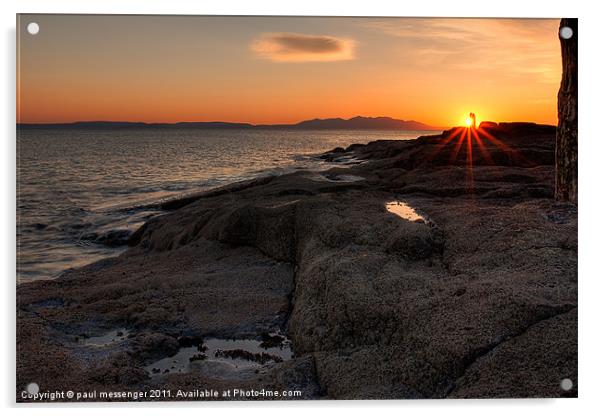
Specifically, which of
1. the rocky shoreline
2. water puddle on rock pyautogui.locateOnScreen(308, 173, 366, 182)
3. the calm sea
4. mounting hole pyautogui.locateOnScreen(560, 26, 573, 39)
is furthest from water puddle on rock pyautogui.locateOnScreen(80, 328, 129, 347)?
water puddle on rock pyautogui.locateOnScreen(308, 173, 366, 182)

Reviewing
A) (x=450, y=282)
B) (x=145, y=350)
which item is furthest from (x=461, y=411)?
(x=145, y=350)

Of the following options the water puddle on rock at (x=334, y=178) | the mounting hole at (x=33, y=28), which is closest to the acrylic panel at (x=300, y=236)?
the mounting hole at (x=33, y=28)

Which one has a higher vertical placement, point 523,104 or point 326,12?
point 326,12

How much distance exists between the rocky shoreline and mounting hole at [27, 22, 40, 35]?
2.30 m

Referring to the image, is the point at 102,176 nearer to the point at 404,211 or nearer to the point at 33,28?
the point at 33,28

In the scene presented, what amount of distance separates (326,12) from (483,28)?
145 cm

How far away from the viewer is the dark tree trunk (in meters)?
5.18

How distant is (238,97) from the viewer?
256 inches

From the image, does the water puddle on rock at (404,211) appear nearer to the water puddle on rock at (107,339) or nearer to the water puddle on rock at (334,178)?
the water puddle on rock at (334,178)

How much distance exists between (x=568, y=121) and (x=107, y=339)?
473 cm

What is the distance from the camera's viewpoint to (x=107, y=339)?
4977 millimetres

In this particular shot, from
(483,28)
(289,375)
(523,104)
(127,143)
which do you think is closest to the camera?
(289,375)

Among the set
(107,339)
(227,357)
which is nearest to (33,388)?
(107,339)
